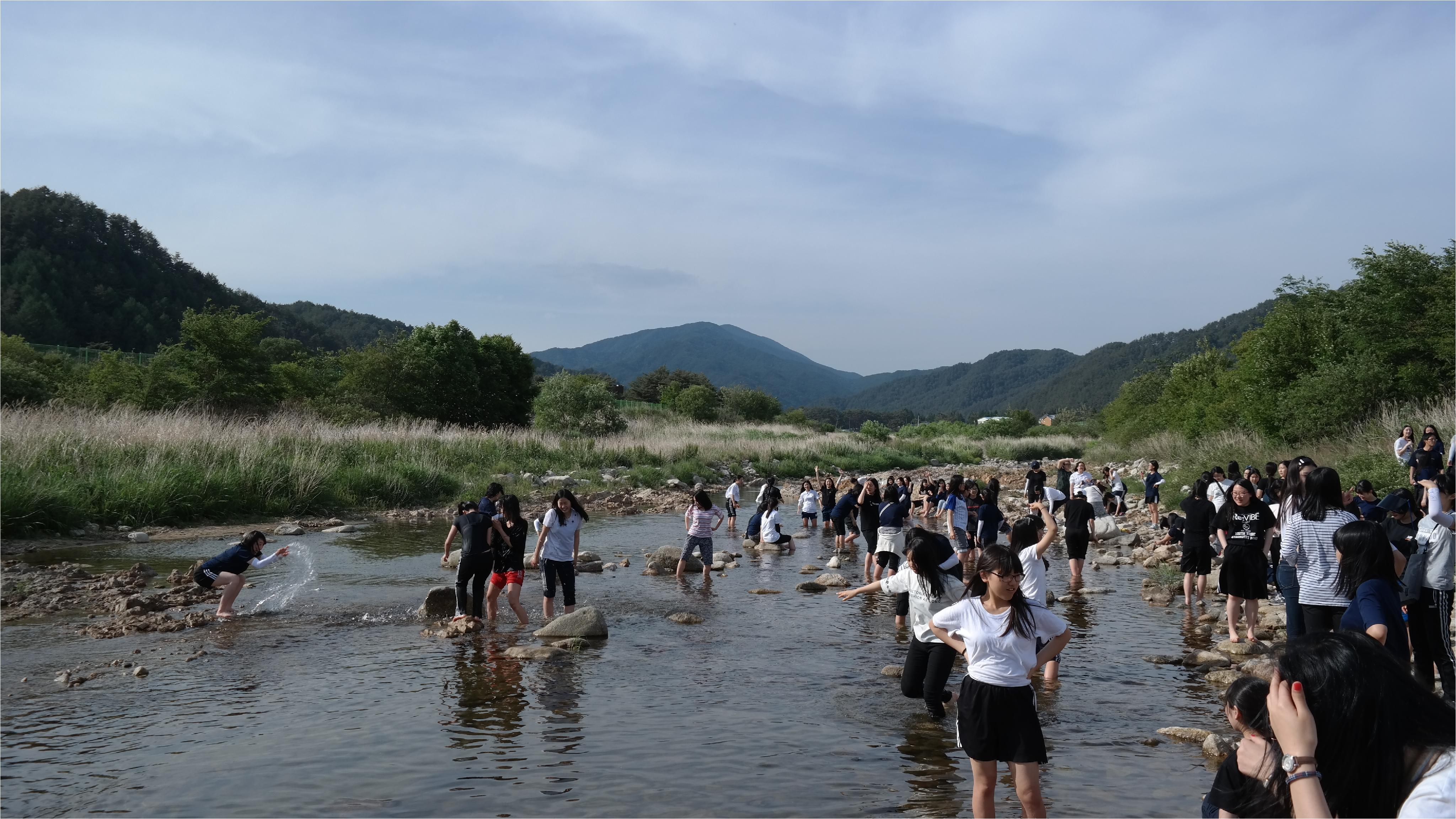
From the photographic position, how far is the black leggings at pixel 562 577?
38.5 feet

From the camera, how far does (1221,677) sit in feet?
29.5

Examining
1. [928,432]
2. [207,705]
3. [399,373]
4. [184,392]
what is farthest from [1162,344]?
[207,705]

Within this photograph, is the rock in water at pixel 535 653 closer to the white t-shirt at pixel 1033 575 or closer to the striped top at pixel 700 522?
the white t-shirt at pixel 1033 575

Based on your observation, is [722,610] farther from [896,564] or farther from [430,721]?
[430,721]

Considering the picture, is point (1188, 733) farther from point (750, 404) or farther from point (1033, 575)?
point (750, 404)

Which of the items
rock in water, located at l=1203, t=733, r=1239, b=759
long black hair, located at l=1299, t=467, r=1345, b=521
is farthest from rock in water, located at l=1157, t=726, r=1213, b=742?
long black hair, located at l=1299, t=467, r=1345, b=521

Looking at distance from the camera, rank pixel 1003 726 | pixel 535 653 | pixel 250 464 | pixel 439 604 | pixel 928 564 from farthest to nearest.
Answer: pixel 250 464, pixel 439 604, pixel 535 653, pixel 928 564, pixel 1003 726

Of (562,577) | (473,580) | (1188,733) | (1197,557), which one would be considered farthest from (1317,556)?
(473,580)

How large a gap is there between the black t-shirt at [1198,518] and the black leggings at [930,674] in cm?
541

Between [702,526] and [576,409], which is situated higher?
[576,409]

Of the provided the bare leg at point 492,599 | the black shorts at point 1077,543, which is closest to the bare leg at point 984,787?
the bare leg at point 492,599

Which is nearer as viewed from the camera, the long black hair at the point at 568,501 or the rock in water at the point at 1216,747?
the rock in water at the point at 1216,747

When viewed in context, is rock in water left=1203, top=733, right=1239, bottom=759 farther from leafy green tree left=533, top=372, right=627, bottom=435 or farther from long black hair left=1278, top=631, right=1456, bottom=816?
leafy green tree left=533, top=372, right=627, bottom=435

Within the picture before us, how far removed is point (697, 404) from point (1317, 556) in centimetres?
8722
